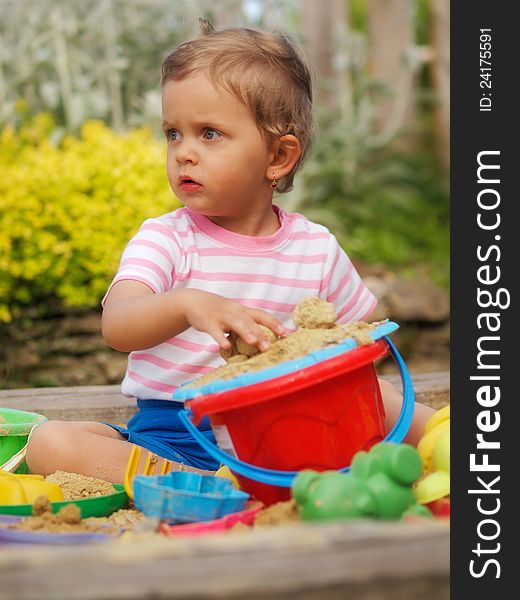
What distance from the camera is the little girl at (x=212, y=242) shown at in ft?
7.04

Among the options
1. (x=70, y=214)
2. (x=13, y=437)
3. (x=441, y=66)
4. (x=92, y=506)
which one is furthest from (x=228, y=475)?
(x=441, y=66)

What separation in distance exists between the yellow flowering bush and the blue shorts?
1.89 m

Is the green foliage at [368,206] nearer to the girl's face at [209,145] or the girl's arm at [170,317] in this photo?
the girl's face at [209,145]

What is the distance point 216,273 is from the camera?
2383 mm

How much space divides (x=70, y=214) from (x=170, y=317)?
8.07 feet

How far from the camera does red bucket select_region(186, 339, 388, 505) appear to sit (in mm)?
1646

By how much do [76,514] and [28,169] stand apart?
2.87 metres

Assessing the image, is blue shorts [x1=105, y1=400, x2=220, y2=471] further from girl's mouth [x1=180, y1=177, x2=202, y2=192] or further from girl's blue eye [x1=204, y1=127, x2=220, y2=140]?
girl's blue eye [x1=204, y1=127, x2=220, y2=140]

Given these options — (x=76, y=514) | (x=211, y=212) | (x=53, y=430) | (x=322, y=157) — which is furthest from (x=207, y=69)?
(x=322, y=157)

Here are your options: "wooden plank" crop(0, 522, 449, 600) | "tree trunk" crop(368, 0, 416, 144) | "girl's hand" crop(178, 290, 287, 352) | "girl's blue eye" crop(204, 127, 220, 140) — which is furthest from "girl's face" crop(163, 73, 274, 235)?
"tree trunk" crop(368, 0, 416, 144)

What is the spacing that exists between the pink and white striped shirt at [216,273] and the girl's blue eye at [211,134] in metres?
0.25

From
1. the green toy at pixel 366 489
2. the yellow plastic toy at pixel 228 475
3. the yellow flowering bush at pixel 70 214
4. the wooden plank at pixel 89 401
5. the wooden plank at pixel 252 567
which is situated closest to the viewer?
the wooden plank at pixel 252 567

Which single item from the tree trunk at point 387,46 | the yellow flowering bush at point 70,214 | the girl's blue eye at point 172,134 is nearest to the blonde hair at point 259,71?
the girl's blue eye at point 172,134

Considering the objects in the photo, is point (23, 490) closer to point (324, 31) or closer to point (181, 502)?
point (181, 502)
